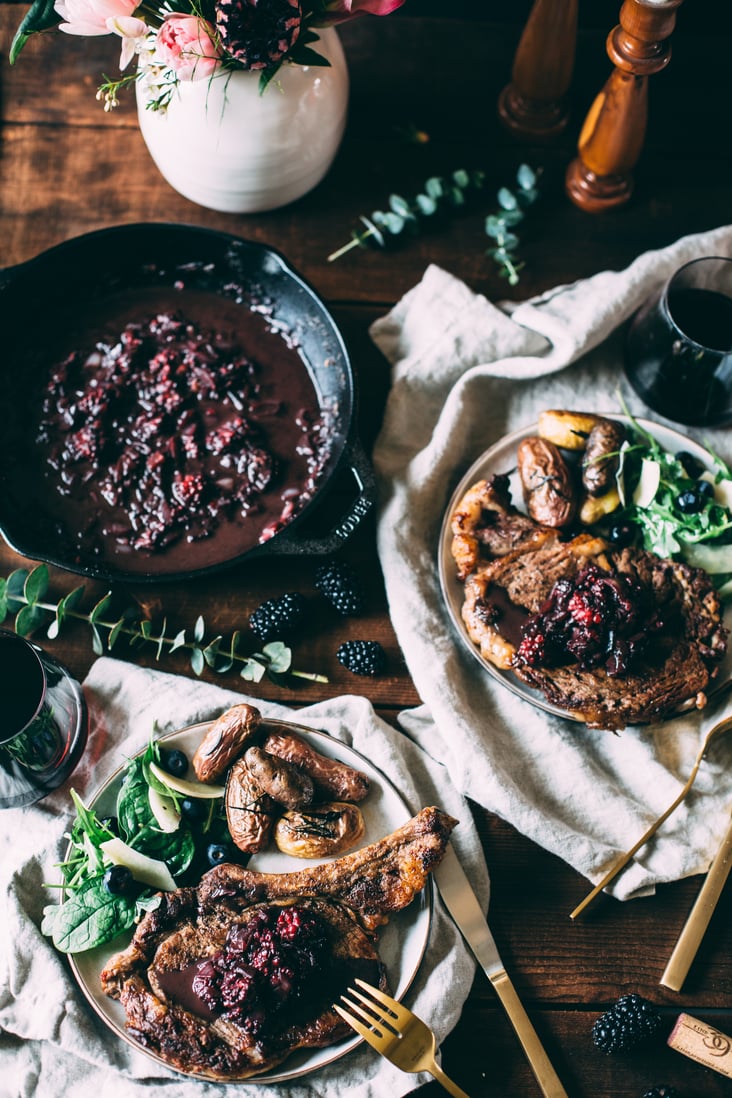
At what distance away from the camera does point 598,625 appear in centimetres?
197

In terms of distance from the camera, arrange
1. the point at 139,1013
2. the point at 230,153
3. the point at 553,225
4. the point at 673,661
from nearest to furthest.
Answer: the point at 139,1013 → the point at 673,661 → the point at 230,153 → the point at 553,225

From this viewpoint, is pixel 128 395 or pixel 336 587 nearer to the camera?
pixel 336 587

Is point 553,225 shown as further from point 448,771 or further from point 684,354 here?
point 448,771

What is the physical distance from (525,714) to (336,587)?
1.62 ft

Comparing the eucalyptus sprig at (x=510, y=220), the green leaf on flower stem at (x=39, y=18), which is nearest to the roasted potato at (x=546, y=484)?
the eucalyptus sprig at (x=510, y=220)

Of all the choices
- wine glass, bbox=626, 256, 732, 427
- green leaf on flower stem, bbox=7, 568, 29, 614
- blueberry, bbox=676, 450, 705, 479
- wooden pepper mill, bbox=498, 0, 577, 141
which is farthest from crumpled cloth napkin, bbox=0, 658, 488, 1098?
wooden pepper mill, bbox=498, 0, 577, 141

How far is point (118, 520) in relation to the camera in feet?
7.18

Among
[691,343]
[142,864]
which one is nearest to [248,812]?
[142,864]

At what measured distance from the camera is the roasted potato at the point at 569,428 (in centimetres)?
215

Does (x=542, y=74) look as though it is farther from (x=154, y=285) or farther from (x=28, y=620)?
(x=28, y=620)

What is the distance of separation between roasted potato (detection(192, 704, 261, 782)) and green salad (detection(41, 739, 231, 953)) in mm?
39

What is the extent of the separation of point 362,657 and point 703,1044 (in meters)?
1.01

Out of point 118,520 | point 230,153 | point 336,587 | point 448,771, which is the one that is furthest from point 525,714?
point 230,153

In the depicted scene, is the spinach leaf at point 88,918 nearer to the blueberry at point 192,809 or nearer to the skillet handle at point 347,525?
the blueberry at point 192,809
